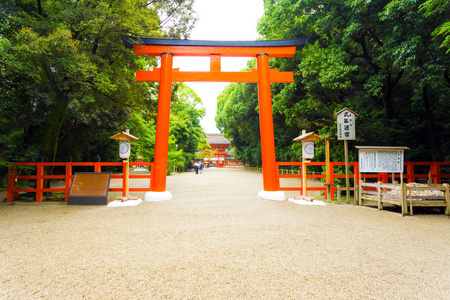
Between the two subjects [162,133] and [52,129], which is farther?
[52,129]

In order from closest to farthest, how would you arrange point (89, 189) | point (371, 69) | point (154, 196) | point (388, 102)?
point (89, 189) → point (154, 196) → point (371, 69) → point (388, 102)

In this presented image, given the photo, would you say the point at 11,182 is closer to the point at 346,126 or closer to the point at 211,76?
the point at 211,76

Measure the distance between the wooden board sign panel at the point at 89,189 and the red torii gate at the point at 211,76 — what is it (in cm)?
115

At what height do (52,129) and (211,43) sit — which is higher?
(211,43)

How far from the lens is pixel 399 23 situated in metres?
6.11

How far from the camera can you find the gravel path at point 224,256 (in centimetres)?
211

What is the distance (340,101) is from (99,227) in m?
8.47

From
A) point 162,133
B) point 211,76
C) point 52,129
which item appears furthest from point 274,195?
point 52,129

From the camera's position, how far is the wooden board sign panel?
242 inches

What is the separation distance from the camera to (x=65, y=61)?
5.46 metres

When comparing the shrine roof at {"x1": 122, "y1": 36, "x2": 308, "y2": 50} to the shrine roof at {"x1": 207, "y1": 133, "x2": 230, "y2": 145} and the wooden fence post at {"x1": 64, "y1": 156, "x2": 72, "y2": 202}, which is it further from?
the shrine roof at {"x1": 207, "y1": 133, "x2": 230, "y2": 145}

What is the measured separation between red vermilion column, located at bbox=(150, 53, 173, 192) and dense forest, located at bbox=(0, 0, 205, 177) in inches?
42.4

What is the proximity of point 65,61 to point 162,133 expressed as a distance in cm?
280

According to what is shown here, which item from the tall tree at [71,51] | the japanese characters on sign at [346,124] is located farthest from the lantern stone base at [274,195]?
the tall tree at [71,51]
